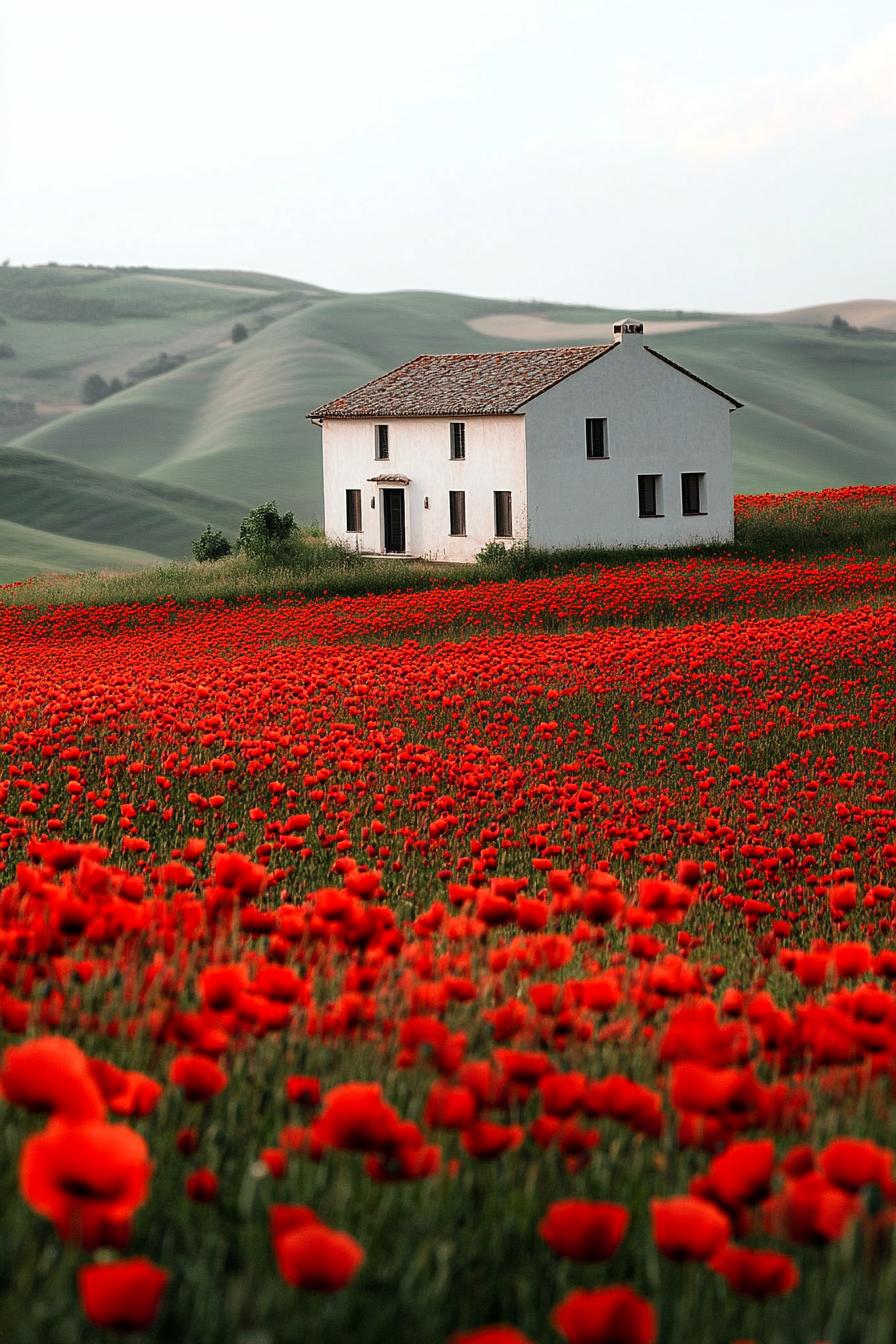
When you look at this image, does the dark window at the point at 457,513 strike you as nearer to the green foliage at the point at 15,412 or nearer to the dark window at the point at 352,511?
the dark window at the point at 352,511

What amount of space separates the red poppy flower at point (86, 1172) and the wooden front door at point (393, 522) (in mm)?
46990

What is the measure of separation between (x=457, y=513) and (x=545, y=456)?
3.67 m

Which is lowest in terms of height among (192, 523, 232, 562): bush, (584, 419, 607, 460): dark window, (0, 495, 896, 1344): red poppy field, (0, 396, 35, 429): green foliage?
(0, 495, 896, 1344): red poppy field

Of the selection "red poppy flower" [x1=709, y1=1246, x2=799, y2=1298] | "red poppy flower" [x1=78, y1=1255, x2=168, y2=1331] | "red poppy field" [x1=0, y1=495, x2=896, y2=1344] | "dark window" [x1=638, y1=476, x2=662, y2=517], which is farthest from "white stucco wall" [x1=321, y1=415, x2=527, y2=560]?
"red poppy flower" [x1=78, y1=1255, x2=168, y2=1331]

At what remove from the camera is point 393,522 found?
49438 mm

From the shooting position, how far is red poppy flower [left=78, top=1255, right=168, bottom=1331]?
206 centimetres

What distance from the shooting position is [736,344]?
174m

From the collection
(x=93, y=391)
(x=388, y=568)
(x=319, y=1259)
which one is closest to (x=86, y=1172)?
(x=319, y=1259)

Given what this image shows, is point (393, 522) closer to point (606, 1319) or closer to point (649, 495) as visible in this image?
point (649, 495)

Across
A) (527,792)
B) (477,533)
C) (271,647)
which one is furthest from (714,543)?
(527,792)

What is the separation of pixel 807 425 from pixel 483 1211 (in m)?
149

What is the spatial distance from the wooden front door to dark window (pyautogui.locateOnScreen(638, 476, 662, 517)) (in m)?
7.87

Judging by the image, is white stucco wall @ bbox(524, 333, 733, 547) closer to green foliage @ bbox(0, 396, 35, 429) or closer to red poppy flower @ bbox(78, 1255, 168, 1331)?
red poppy flower @ bbox(78, 1255, 168, 1331)

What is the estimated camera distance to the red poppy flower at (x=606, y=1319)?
2189 mm
